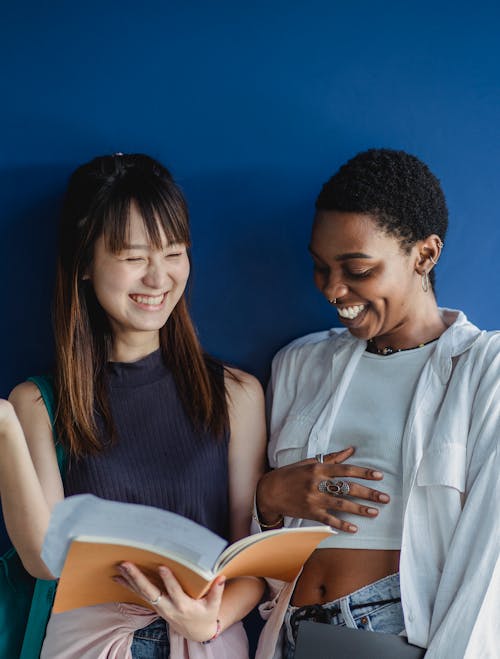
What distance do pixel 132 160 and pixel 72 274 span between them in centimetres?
27

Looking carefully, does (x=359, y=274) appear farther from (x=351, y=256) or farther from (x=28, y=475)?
(x=28, y=475)

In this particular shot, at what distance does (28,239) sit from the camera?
75.7 inches

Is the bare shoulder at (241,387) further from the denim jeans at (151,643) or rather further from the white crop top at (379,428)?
the denim jeans at (151,643)

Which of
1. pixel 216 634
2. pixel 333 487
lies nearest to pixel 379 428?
pixel 333 487

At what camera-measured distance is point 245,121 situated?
6.32 feet

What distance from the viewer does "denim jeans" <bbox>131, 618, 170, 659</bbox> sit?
1627 mm

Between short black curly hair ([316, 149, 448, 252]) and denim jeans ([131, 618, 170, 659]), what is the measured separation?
3.02ft

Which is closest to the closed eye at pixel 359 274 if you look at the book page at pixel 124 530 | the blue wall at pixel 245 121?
the blue wall at pixel 245 121

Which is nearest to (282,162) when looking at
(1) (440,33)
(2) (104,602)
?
(1) (440,33)

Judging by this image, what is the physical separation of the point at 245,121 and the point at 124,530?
1.07m

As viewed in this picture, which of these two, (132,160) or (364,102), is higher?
(364,102)

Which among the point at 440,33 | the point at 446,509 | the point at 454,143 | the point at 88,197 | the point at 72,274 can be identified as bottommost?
the point at 446,509

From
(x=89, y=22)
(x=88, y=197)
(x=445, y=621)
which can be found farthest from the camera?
(x=89, y=22)

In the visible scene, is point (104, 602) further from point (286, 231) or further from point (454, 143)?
point (454, 143)
